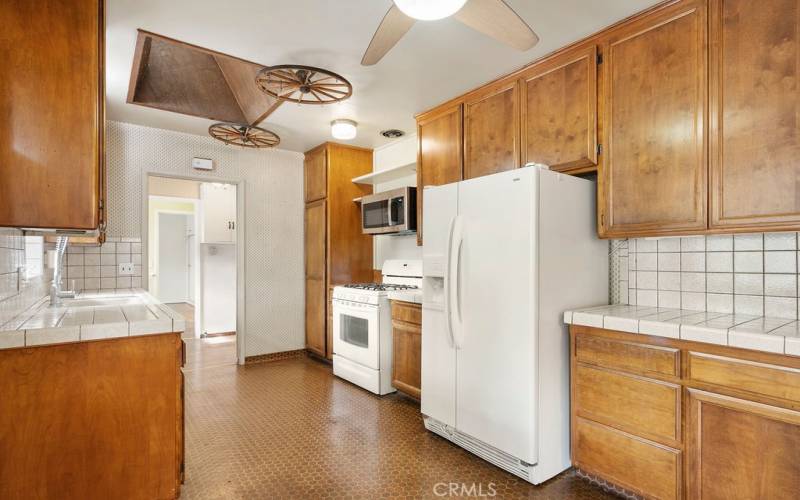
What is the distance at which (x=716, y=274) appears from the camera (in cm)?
211

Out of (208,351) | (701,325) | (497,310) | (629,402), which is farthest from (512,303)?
(208,351)

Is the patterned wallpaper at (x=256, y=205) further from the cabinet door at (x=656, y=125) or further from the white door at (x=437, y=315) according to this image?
the cabinet door at (x=656, y=125)

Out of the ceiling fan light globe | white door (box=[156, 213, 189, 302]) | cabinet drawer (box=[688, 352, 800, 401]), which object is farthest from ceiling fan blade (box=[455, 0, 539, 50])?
white door (box=[156, 213, 189, 302])

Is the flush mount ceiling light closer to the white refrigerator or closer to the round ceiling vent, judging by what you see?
the round ceiling vent

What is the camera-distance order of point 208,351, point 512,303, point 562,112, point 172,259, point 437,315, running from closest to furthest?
point 512,303
point 562,112
point 437,315
point 208,351
point 172,259

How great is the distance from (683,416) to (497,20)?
5.94 ft

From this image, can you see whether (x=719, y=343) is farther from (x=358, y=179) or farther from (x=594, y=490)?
(x=358, y=179)

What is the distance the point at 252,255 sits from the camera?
4508 mm

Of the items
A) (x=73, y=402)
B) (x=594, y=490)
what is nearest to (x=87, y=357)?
(x=73, y=402)

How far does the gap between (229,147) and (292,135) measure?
0.77 metres

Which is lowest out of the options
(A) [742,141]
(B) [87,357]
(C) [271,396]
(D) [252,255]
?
(C) [271,396]

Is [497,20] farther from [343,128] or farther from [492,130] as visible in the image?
[343,128]

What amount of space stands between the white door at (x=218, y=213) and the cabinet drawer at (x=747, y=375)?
5611 mm

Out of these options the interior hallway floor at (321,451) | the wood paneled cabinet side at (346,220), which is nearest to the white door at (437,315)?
the interior hallway floor at (321,451)
